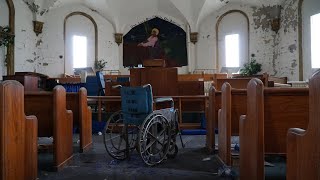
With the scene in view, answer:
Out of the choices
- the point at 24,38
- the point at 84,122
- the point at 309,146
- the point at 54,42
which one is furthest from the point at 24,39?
the point at 309,146

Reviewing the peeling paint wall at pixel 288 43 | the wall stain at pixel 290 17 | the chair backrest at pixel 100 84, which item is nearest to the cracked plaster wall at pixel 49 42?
the chair backrest at pixel 100 84

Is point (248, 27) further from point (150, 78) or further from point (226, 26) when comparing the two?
point (150, 78)

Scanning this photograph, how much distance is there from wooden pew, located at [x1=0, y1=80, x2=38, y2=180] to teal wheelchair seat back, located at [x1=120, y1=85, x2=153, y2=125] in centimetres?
114

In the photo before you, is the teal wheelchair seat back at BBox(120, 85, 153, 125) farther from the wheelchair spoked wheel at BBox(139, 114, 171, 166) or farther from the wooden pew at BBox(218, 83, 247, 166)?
the wooden pew at BBox(218, 83, 247, 166)

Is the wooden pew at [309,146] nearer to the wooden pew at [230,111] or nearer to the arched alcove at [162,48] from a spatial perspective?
the wooden pew at [230,111]

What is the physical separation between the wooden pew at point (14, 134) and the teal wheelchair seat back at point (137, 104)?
3.74 ft

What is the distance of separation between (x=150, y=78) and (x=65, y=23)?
6.21 meters

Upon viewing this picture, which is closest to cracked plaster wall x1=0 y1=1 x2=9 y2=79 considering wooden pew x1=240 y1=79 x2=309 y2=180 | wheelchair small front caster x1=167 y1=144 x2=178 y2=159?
wheelchair small front caster x1=167 y1=144 x2=178 y2=159

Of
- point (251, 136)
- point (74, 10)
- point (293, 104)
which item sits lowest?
point (251, 136)

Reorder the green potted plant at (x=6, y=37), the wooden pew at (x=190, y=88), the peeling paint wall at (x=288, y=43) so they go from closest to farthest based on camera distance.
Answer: the wooden pew at (x=190, y=88) → the green potted plant at (x=6, y=37) → the peeling paint wall at (x=288, y=43)

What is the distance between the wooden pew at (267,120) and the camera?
2133 millimetres

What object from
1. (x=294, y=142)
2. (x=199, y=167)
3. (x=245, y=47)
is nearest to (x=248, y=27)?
(x=245, y=47)

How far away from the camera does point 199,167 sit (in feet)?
10.8

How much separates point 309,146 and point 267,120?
1179mm
